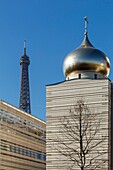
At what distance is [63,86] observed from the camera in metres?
35.7

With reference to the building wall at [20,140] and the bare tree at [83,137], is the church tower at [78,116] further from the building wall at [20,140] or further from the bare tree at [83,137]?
the building wall at [20,140]

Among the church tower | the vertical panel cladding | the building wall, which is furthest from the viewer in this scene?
the building wall

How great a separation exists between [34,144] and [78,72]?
22922 millimetres

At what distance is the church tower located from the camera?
109ft

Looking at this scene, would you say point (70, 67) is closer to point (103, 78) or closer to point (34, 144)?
point (103, 78)

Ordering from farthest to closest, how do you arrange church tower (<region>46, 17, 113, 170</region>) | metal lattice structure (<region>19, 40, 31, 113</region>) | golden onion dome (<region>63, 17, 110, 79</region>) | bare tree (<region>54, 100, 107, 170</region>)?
metal lattice structure (<region>19, 40, 31, 113</region>) < golden onion dome (<region>63, 17, 110, 79</region>) < church tower (<region>46, 17, 113, 170</region>) < bare tree (<region>54, 100, 107, 170</region>)

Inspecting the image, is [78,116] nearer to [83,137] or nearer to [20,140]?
[83,137]

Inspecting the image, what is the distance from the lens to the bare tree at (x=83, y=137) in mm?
32938

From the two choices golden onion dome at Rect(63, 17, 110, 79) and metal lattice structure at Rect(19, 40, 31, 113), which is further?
metal lattice structure at Rect(19, 40, 31, 113)

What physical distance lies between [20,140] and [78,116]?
20.6 meters

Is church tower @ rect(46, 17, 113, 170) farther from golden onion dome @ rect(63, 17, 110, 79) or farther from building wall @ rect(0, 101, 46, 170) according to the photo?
building wall @ rect(0, 101, 46, 170)

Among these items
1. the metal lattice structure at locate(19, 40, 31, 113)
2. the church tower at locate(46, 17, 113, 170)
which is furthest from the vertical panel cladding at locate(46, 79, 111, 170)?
the metal lattice structure at locate(19, 40, 31, 113)

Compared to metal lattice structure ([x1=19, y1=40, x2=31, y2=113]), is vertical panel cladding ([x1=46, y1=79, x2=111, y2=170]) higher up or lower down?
lower down

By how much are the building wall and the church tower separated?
532 inches
